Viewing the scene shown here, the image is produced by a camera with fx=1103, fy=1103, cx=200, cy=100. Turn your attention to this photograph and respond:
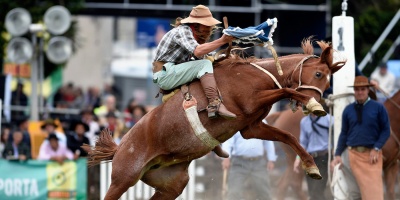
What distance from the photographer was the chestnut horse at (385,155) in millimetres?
14734

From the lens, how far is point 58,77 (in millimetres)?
29266

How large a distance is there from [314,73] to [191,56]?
1.33m

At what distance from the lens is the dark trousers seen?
14555mm

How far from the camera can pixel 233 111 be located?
1134cm

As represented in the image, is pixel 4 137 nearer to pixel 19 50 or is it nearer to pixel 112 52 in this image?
pixel 19 50

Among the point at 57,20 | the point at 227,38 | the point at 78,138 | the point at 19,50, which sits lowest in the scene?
the point at 78,138

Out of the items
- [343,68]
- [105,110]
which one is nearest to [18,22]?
[105,110]

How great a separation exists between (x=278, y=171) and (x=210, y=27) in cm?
460

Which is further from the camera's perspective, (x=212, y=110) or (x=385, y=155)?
(x=385, y=155)

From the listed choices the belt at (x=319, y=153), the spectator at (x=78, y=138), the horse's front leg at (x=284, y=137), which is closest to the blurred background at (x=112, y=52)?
the spectator at (x=78, y=138)

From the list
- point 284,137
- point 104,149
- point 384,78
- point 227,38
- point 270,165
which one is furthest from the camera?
point 384,78

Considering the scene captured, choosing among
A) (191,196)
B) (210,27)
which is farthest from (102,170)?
(210,27)

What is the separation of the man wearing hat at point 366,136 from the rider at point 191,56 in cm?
262

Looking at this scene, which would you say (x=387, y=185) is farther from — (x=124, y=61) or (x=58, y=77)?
(x=124, y=61)
